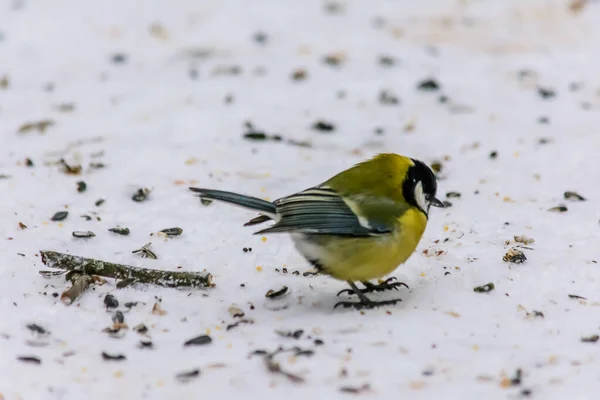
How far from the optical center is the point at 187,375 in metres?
3.07

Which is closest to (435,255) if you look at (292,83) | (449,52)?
(292,83)

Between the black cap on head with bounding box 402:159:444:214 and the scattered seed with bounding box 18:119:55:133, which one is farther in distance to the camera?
the scattered seed with bounding box 18:119:55:133

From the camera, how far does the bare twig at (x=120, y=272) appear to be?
3.88m

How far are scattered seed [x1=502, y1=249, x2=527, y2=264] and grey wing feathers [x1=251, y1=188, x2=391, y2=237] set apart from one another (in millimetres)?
828

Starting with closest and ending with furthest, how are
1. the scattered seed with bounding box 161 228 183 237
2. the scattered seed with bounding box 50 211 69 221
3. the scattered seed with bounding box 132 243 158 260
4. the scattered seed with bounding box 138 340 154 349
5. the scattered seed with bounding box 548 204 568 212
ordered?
the scattered seed with bounding box 138 340 154 349, the scattered seed with bounding box 132 243 158 260, the scattered seed with bounding box 161 228 183 237, the scattered seed with bounding box 50 211 69 221, the scattered seed with bounding box 548 204 568 212

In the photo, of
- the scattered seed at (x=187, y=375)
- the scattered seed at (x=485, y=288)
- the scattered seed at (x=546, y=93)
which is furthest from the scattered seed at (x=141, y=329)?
the scattered seed at (x=546, y=93)

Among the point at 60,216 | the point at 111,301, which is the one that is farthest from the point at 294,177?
the point at 111,301

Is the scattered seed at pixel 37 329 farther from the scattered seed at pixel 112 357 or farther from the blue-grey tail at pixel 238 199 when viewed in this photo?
the blue-grey tail at pixel 238 199

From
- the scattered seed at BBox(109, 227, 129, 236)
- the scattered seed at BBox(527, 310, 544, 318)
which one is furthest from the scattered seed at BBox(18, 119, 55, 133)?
the scattered seed at BBox(527, 310, 544, 318)

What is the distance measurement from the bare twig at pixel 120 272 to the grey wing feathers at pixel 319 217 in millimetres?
529

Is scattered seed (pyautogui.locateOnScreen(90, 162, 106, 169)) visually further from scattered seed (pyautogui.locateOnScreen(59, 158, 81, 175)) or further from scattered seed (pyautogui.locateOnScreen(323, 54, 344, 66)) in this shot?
scattered seed (pyautogui.locateOnScreen(323, 54, 344, 66))

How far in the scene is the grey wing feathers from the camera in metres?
3.63

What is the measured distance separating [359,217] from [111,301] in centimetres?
117

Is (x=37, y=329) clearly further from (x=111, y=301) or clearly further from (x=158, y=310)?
(x=158, y=310)
